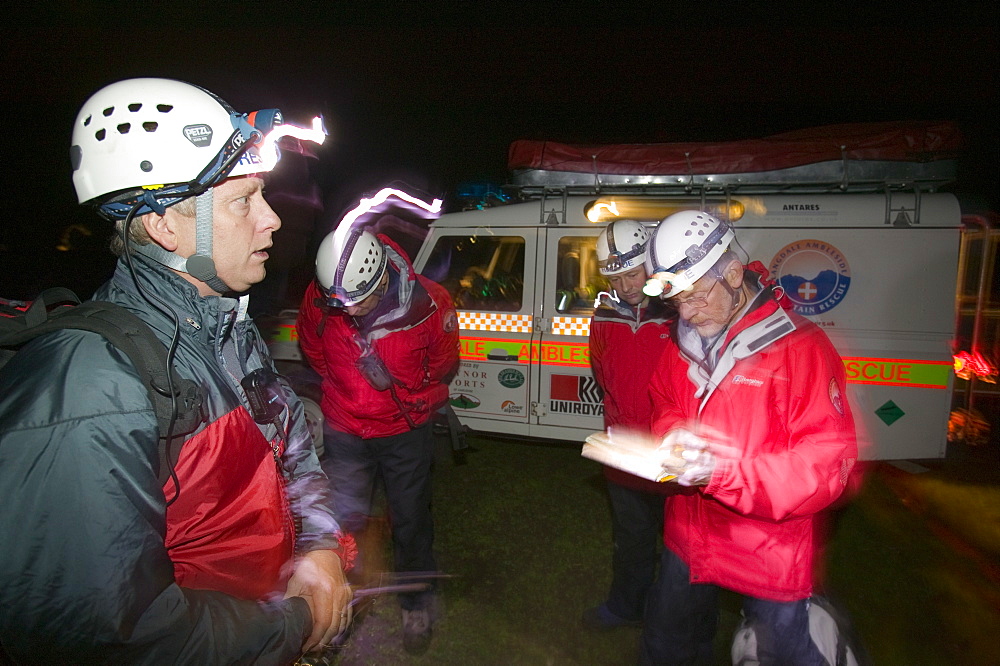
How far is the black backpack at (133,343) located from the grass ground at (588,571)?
7.30 ft

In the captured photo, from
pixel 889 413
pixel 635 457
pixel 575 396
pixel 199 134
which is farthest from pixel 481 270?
pixel 199 134

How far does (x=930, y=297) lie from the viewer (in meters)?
4.37

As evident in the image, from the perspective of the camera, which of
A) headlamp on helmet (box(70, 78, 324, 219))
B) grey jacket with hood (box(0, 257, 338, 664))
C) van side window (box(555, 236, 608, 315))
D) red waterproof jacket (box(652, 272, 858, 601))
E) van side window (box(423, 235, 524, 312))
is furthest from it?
van side window (box(423, 235, 524, 312))

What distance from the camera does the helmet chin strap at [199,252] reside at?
55.6 inches

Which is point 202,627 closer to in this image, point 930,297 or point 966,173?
point 930,297

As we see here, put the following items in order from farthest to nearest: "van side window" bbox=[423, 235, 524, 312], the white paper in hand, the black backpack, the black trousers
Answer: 1. "van side window" bbox=[423, 235, 524, 312]
2. the black trousers
3. the white paper in hand
4. the black backpack

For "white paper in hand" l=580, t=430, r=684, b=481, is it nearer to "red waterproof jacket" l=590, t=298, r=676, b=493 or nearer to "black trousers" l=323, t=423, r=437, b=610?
"red waterproof jacket" l=590, t=298, r=676, b=493

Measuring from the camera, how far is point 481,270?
18.2 feet

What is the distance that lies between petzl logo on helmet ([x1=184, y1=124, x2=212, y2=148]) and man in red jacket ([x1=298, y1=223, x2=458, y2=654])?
1726 millimetres

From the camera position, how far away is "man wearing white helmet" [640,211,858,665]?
1.90 m

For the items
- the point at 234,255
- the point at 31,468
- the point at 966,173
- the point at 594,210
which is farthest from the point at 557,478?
the point at 966,173

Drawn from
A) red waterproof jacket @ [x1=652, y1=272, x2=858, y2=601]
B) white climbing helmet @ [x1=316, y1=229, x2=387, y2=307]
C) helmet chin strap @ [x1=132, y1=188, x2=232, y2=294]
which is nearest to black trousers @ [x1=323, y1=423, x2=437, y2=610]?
white climbing helmet @ [x1=316, y1=229, x2=387, y2=307]

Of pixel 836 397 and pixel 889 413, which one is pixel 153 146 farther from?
pixel 889 413

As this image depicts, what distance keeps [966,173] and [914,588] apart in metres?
22.7
